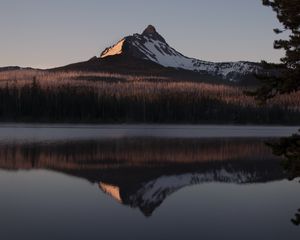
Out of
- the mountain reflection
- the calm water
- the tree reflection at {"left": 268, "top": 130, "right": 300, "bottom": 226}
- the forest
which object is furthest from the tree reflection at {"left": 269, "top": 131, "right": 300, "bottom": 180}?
the forest

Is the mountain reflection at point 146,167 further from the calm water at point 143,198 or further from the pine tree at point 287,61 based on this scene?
the pine tree at point 287,61

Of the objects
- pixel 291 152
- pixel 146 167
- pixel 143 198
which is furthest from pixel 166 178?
pixel 291 152

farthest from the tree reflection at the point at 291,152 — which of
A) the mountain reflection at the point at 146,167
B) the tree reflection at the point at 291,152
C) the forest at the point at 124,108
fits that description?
the forest at the point at 124,108

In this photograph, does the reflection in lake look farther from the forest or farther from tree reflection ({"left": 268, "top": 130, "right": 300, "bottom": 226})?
the forest

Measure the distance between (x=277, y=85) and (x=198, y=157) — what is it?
26567mm

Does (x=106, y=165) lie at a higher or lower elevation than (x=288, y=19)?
lower

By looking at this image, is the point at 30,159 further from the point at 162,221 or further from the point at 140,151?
the point at 162,221

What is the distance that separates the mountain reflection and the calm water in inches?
2.1

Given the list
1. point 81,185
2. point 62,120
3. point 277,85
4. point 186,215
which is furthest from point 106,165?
point 62,120

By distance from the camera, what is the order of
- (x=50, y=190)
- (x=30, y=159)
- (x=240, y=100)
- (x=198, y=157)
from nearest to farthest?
(x=50, y=190) → (x=30, y=159) → (x=198, y=157) → (x=240, y=100)

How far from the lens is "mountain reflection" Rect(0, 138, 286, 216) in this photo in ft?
69.9

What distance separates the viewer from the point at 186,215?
52.1 ft

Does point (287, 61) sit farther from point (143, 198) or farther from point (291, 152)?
point (143, 198)

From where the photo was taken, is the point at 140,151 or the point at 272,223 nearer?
the point at 272,223
